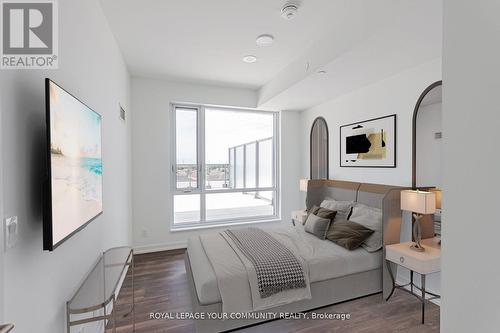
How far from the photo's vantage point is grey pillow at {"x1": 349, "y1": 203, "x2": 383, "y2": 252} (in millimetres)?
2605

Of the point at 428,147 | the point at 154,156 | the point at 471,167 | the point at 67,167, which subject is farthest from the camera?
the point at 154,156

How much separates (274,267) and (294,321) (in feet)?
1.81

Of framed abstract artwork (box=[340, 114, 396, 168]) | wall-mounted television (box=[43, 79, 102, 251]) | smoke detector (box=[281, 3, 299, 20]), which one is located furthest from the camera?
framed abstract artwork (box=[340, 114, 396, 168])

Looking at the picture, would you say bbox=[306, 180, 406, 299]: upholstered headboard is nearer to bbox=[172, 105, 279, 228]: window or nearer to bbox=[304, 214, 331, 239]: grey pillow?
bbox=[304, 214, 331, 239]: grey pillow

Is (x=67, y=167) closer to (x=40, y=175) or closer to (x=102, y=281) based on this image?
(x=40, y=175)

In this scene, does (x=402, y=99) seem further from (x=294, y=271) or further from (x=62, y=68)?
(x=62, y=68)

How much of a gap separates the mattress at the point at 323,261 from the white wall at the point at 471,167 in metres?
1.53

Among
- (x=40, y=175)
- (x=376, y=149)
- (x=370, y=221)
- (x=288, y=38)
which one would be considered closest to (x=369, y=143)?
(x=376, y=149)

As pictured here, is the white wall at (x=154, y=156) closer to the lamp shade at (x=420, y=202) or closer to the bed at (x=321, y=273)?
the bed at (x=321, y=273)

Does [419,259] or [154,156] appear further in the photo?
Answer: [154,156]

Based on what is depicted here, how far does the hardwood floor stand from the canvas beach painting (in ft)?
4.13

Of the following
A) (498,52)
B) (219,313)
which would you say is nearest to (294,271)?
(219,313)

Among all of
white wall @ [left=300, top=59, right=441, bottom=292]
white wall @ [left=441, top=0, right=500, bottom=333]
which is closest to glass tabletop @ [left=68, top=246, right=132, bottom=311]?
white wall @ [left=441, top=0, right=500, bottom=333]

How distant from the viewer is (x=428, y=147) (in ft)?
8.34
